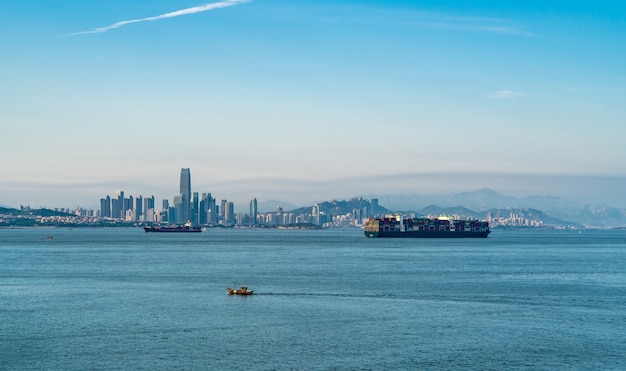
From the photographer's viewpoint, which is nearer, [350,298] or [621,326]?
[621,326]

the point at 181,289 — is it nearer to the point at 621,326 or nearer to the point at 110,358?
the point at 110,358

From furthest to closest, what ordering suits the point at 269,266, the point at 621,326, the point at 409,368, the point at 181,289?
1. the point at 269,266
2. the point at 181,289
3. the point at 621,326
4. the point at 409,368

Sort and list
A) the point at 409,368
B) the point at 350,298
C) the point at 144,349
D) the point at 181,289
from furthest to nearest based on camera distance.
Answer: the point at 181,289
the point at 350,298
the point at 144,349
the point at 409,368

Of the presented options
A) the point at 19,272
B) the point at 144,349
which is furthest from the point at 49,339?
the point at 19,272

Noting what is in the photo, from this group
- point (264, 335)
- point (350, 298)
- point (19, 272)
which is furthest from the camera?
point (19, 272)

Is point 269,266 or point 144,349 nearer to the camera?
point 144,349

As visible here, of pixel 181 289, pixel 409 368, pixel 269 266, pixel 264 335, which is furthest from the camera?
pixel 269 266

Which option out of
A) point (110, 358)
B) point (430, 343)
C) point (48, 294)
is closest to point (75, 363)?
point (110, 358)

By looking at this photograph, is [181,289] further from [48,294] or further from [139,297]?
[48,294]

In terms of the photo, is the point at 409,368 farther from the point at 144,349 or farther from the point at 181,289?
the point at 181,289
